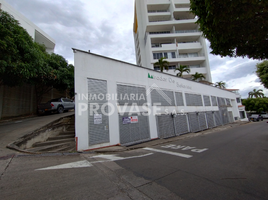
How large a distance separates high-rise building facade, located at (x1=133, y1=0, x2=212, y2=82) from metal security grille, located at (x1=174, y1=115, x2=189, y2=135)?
19.9 metres

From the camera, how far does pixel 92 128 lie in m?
7.89

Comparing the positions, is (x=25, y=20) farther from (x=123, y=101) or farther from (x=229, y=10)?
(x=229, y=10)

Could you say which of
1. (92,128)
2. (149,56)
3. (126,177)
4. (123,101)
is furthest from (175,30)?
(126,177)

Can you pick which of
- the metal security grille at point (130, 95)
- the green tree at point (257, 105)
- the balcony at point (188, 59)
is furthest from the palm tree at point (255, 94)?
the metal security grille at point (130, 95)

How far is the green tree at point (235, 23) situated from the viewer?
422 cm

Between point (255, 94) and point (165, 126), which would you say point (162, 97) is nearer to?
point (165, 126)

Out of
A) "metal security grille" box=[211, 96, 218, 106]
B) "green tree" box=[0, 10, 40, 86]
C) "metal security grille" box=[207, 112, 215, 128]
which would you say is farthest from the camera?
"metal security grille" box=[211, 96, 218, 106]

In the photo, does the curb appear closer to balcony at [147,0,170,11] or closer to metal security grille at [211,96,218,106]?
metal security grille at [211,96,218,106]

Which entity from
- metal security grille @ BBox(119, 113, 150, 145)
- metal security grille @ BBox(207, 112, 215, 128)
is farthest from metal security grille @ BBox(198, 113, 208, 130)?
metal security grille @ BBox(119, 113, 150, 145)

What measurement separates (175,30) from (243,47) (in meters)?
34.4

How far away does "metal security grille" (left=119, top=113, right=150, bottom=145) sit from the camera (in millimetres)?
9203

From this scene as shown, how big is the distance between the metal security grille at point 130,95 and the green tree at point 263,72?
1362cm

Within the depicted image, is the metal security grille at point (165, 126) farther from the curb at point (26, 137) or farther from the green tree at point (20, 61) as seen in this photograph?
the green tree at point (20, 61)

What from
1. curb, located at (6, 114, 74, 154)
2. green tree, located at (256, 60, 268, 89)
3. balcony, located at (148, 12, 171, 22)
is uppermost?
balcony, located at (148, 12, 171, 22)
